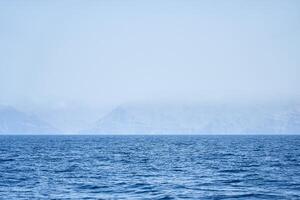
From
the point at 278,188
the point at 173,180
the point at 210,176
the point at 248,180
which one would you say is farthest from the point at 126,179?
the point at 278,188

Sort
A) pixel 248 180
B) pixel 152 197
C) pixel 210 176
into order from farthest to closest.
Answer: pixel 210 176
pixel 248 180
pixel 152 197

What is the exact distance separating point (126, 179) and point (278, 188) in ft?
48.8

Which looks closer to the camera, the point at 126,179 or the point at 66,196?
the point at 66,196

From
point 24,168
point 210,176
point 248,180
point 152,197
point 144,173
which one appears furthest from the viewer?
point 24,168

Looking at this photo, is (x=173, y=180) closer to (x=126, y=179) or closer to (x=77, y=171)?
(x=126, y=179)

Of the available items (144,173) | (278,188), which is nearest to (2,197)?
(144,173)

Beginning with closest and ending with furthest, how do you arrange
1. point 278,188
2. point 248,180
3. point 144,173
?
point 278,188 < point 248,180 < point 144,173

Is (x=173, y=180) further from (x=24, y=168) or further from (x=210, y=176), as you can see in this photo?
(x=24, y=168)

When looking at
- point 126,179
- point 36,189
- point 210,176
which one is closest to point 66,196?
point 36,189

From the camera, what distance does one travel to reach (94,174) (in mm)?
50531

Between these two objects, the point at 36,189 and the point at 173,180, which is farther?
the point at 173,180

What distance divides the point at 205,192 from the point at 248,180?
8409 millimetres

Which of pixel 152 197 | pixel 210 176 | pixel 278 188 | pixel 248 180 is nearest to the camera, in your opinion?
pixel 152 197

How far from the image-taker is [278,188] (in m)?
39.2
